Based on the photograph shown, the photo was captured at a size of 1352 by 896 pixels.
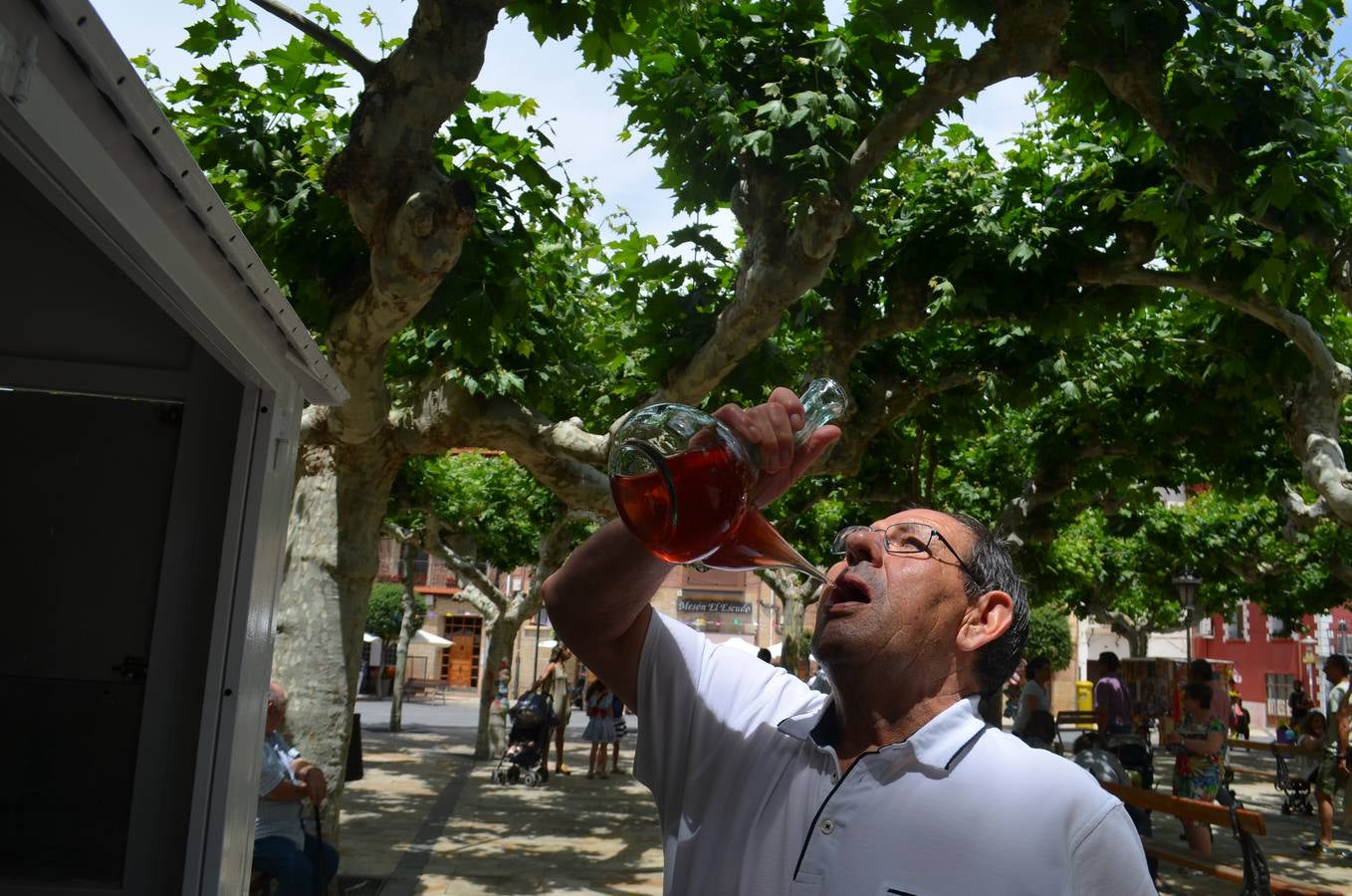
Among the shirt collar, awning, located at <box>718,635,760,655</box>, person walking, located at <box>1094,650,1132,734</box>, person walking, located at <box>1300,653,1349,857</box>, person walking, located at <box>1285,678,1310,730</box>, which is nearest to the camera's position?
the shirt collar

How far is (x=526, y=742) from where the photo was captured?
15242mm

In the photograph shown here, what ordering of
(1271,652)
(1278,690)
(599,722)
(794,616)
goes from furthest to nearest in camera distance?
(1271,652), (1278,690), (794,616), (599,722)

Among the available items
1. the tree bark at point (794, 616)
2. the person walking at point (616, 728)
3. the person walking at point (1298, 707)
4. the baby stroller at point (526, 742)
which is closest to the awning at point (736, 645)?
the baby stroller at point (526, 742)

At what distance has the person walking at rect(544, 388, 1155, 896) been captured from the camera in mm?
1709

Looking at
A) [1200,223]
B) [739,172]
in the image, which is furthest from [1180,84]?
[739,172]

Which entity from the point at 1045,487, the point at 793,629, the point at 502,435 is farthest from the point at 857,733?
the point at 793,629

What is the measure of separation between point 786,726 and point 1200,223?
250 inches

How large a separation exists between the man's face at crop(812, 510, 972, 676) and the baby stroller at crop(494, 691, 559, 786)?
1369 cm

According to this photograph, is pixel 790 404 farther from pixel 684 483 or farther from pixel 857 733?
pixel 857 733

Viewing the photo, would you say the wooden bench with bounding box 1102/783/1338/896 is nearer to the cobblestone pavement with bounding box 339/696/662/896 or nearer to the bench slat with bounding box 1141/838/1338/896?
the bench slat with bounding box 1141/838/1338/896

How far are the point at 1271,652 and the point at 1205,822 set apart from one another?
5016cm

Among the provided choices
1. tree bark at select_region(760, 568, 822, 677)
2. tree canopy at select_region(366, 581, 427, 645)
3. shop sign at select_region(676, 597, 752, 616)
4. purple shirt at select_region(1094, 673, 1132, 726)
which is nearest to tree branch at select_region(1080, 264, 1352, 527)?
purple shirt at select_region(1094, 673, 1132, 726)

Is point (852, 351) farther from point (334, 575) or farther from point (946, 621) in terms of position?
point (946, 621)

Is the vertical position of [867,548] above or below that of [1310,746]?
above
